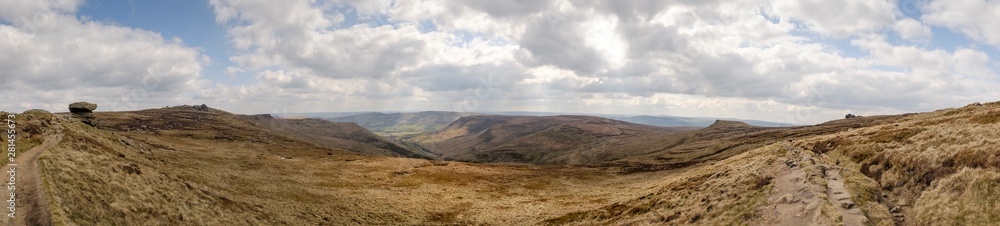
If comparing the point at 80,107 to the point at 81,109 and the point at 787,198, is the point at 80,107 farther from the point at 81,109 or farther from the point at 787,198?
the point at 787,198

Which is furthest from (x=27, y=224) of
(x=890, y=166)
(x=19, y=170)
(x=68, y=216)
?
(x=890, y=166)

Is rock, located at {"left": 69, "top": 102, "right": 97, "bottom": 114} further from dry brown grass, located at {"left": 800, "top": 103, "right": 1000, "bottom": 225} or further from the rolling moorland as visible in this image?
dry brown grass, located at {"left": 800, "top": 103, "right": 1000, "bottom": 225}

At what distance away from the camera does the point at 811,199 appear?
954 inches

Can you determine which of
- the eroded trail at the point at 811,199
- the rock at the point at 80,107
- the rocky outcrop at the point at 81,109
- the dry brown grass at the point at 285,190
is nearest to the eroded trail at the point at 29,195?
the dry brown grass at the point at 285,190

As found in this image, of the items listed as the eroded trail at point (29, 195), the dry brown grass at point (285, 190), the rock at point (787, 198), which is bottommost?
the dry brown grass at point (285, 190)

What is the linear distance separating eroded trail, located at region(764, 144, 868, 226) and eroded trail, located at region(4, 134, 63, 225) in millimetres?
39831

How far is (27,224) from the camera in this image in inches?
713

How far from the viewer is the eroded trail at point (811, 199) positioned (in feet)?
69.4

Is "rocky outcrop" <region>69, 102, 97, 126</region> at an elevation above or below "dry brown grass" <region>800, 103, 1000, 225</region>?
above

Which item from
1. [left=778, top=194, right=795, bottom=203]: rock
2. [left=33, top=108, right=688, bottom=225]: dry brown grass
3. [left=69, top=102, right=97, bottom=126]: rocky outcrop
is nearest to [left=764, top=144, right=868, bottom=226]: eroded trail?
[left=778, top=194, right=795, bottom=203]: rock

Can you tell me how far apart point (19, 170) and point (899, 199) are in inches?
2169

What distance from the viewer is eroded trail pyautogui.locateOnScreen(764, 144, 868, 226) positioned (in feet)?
69.4

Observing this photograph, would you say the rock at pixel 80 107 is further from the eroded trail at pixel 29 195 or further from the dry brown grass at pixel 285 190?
the eroded trail at pixel 29 195

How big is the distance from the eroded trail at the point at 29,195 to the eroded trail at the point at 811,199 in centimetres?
3983
